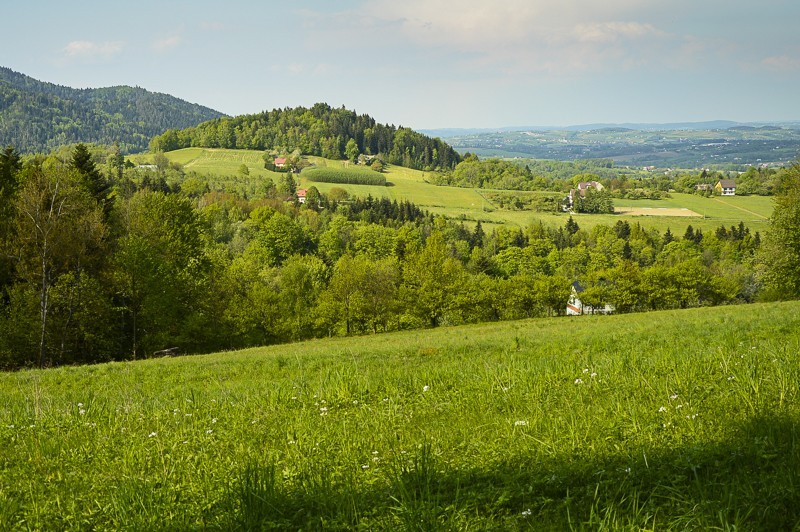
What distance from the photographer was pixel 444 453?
193 inches

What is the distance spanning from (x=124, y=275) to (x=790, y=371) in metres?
40.8

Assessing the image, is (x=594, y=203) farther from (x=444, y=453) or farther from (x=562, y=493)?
(x=562, y=493)

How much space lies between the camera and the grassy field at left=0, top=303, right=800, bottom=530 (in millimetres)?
3688

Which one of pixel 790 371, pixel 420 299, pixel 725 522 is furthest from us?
pixel 420 299

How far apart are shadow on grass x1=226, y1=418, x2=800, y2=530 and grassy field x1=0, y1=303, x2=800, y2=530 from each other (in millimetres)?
15

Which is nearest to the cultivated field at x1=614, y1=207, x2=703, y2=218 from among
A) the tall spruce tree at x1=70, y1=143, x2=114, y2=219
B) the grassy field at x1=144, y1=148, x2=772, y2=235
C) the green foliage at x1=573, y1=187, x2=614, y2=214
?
the grassy field at x1=144, y1=148, x2=772, y2=235

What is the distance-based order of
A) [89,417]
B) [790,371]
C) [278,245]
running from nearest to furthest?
[790,371]
[89,417]
[278,245]

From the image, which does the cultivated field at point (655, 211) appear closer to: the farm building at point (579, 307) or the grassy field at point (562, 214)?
the grassy field at point (562, 214)

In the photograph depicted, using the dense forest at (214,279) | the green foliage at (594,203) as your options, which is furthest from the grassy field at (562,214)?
the dense forest at (214,279)

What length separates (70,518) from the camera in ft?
13.4

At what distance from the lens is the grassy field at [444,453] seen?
12.1ft

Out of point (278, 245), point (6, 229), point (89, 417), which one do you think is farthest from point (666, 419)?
point (278, 245)

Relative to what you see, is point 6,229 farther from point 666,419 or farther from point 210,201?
point 210,201

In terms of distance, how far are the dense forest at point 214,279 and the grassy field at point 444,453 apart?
28.2 m
